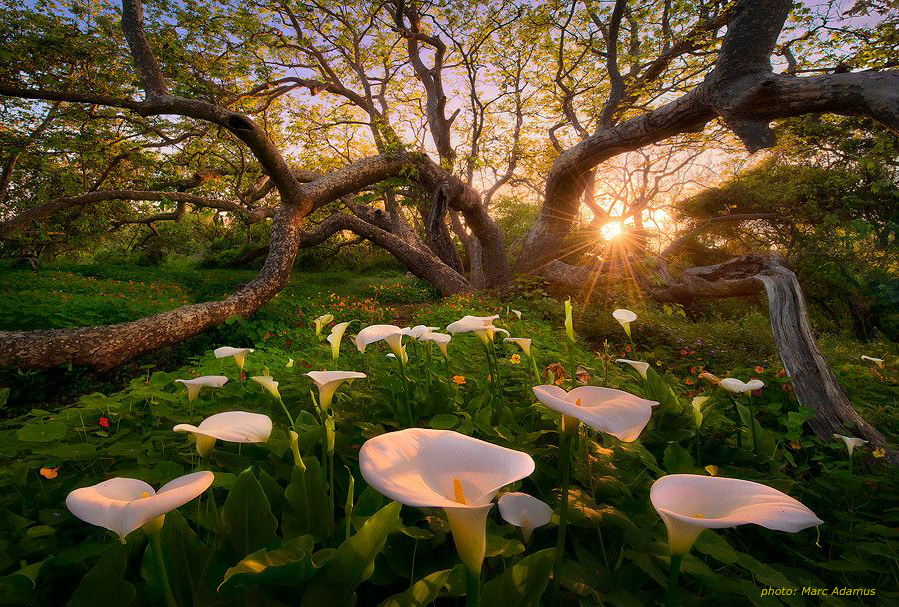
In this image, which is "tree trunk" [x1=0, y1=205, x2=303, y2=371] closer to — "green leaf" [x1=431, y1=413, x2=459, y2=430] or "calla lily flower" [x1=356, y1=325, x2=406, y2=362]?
A: "calla lily flower" [x1=356, y1=325, x2=406, y2=362]

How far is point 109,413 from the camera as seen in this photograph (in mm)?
1763

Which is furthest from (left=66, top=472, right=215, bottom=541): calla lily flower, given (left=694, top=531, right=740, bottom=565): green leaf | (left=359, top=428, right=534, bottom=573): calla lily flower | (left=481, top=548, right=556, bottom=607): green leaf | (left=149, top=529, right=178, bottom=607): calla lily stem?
(left=694, top=531, right=740, bottom=565): green leaf

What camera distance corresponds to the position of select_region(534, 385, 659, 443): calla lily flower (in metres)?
0.65

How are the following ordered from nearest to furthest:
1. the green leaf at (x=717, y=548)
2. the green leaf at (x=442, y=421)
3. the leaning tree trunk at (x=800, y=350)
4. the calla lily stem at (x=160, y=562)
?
the calla lily stem at (x=160, y=562) → the green leaf at (x=717, y=548) → the green leaf at (x=442, y=421) → the leaning tree trunk at (x=800, y=350)

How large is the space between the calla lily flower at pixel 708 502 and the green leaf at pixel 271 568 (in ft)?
2.04

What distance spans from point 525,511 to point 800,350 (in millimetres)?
3195

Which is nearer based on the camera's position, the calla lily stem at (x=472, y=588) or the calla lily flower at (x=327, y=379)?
the calla lily stem at (x=472, y=588)

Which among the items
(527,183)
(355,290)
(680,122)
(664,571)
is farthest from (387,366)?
(527,183)

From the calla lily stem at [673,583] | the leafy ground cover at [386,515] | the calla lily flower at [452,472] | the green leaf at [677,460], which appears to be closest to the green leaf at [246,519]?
the leafy ground cover at [386,515]

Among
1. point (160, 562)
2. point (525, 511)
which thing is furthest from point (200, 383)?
point (525, 511)

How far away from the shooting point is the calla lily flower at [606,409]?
A: 0.65 m

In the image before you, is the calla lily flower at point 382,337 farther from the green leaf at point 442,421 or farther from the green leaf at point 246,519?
the green leaf at point 246,519

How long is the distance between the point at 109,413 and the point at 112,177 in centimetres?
1060

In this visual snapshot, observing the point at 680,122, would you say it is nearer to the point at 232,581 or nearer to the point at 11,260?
the point at 232,581
